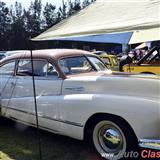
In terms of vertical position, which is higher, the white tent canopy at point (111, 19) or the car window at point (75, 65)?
the white tent canopy at point (111, 19)

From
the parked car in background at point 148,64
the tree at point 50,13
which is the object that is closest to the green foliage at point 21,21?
the tree at point 50,13

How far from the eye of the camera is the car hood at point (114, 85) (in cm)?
502

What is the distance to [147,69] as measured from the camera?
35.7ft

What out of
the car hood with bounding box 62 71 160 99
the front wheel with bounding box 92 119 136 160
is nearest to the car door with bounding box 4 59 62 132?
the car hood with bounding box 62 71 160 99

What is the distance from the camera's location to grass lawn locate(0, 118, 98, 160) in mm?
5660

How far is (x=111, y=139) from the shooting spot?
17.2 feet

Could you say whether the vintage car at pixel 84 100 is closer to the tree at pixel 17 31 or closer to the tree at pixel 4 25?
the tree at pixel 17 31

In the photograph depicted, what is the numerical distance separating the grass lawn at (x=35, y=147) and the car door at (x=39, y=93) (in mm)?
342

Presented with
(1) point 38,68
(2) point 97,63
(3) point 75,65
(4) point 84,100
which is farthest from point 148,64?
(4) point 84,100

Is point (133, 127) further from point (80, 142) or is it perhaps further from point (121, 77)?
point (80, 142)

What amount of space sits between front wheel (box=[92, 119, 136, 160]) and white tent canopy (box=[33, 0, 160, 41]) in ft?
4.36

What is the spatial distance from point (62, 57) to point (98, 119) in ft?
5.11

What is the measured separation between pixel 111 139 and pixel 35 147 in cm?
151

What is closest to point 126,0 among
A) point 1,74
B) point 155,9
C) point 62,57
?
point 155,9
